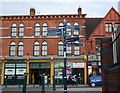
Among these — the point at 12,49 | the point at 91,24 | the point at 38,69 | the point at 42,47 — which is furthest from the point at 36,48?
the point at 91,24

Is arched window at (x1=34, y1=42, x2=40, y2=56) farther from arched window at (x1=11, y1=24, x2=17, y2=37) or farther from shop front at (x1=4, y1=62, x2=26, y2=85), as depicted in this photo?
arched window at (x1=11, y1=24, x2=17, y2=37)

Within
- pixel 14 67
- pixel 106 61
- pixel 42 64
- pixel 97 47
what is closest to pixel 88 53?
pixel 97 47

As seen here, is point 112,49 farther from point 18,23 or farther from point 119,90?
point 18,23

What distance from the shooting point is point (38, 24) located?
40.3 meters

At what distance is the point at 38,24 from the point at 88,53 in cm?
913

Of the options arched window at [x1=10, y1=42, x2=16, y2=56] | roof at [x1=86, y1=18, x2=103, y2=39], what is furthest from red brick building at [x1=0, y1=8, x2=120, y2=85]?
roof at [x1=86, y1=18, x2=103, y2=39]

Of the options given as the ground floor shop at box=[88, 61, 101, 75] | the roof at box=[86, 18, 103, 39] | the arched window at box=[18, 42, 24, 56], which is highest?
the roof at box=[86, 18, 103, 39]

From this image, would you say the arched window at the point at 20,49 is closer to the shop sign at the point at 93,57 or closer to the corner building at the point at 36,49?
the corner building at the point at 36,49

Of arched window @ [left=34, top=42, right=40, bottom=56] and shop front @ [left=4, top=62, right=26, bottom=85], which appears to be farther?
arched window @ [left=34, top=42, right=40, bottom=56]

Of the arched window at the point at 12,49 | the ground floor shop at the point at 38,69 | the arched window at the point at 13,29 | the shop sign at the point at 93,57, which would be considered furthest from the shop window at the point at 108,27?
the arched window at the point at 12,49

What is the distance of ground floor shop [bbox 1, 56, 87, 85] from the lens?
3862 cm

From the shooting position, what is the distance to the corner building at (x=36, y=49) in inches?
1529

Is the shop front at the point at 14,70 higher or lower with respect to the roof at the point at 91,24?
lower

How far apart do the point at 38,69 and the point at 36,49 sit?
312 centimetres
